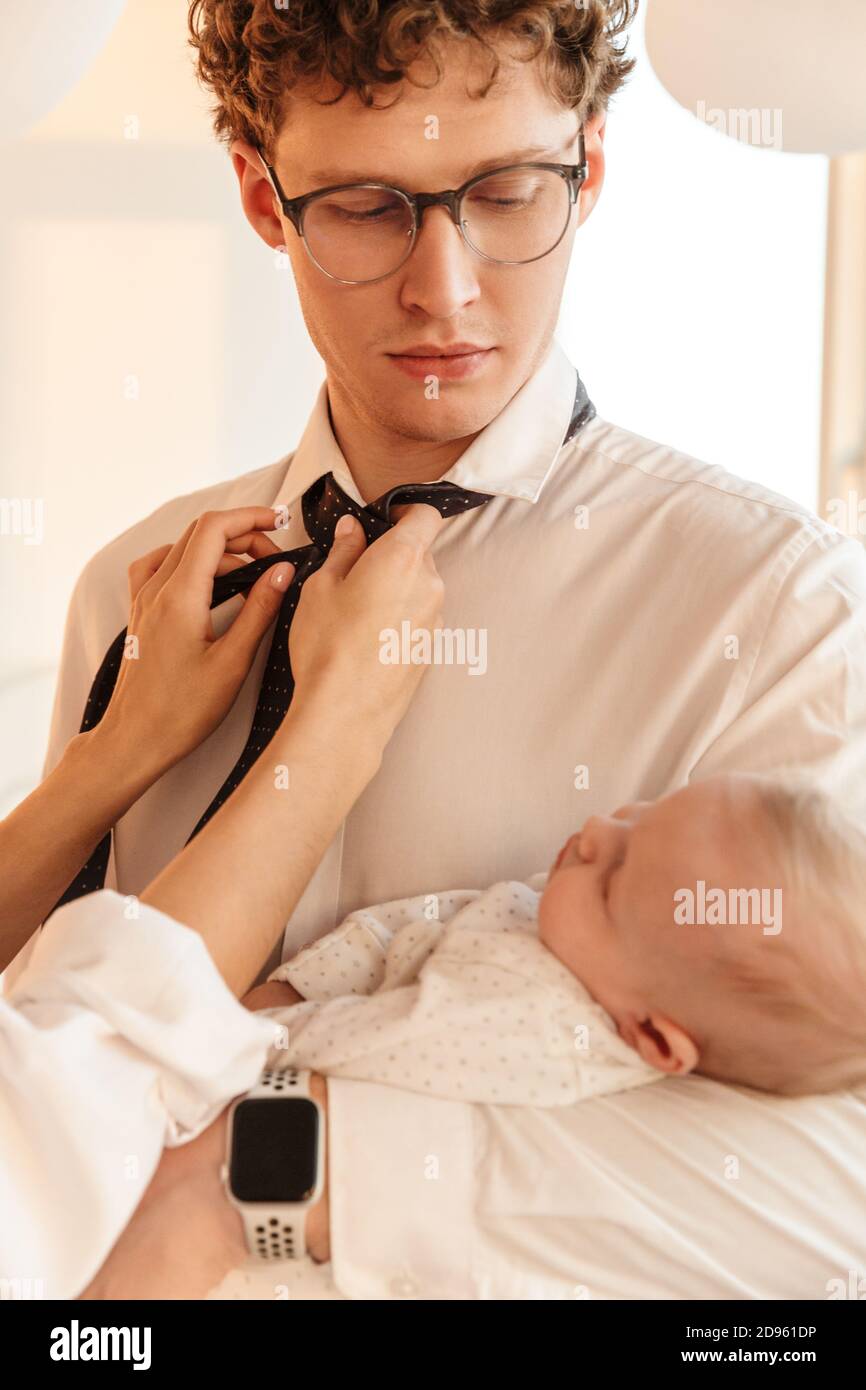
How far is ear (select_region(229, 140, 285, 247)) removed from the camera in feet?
5.09

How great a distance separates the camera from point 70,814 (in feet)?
4.72

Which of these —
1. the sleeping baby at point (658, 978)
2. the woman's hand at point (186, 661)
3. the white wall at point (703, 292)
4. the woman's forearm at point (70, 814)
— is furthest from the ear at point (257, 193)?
the white wall at point (703, 292)

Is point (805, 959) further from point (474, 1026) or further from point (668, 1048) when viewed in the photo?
point (474, 1026)

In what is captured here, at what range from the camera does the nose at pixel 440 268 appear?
4.33ft

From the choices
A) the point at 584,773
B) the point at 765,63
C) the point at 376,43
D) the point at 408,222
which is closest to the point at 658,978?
the point at 584,773

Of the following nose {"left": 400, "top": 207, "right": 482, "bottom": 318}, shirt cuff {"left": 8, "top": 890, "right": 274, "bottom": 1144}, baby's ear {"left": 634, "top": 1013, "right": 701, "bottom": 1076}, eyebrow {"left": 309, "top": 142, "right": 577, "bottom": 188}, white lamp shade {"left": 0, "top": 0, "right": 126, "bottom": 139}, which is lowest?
baby's ear {"left": 634, "top": 1013, "right": 701, "bottom": 1076}

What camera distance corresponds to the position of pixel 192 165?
10.9 feet

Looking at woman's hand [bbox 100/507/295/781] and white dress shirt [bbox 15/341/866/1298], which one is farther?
woman's hand [bbox 100/507/295/781]

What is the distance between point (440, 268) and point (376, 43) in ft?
0.68

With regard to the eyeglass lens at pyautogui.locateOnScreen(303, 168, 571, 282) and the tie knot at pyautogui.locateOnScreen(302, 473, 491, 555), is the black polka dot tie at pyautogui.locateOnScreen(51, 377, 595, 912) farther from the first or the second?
the eyeglass lens at pyautogui.locateOnScreen(303, 168, 571, 282)

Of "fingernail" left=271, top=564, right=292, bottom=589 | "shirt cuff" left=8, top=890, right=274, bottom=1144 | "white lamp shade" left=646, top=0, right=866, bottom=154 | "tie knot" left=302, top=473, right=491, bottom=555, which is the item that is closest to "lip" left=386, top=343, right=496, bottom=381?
"tie knot" left=302, top=473, right=491, bottom=555

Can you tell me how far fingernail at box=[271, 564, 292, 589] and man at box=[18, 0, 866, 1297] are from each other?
0.50ft

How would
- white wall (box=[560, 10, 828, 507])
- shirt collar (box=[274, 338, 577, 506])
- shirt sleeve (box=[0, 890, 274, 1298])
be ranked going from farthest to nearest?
white wall (box=[560, 10, 828, 507])
shirt collar (box=[274, 338, 577, 506])
shirt sleeve (box=[0, 890, 274, 1298])
